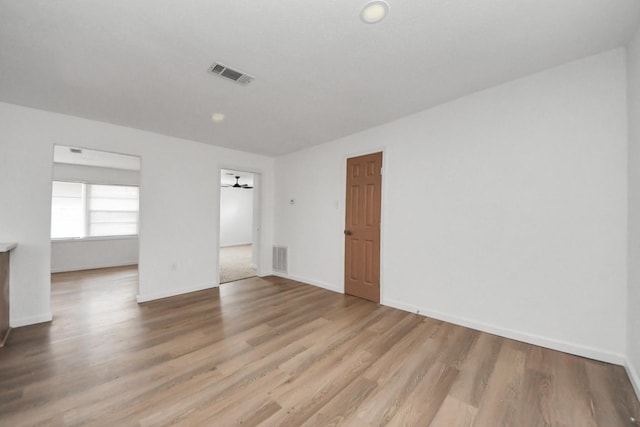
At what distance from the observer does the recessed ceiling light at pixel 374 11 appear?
1.50 metres

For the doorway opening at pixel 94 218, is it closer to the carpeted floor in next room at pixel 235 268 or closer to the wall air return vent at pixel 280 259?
the carpeted floor in next room at pixel 235 268

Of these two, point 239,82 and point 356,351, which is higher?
point 239,82

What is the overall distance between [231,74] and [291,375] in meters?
2.62

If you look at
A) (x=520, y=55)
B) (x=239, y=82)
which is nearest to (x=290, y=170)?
(x=239, y=82)

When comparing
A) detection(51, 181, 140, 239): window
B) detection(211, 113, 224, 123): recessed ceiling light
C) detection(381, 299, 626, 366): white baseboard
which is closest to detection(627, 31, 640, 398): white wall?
detection(381, 299, 626, 366): white baseboard

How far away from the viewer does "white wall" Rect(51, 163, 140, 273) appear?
17.2 ft

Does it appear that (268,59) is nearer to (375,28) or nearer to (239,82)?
(239,82)

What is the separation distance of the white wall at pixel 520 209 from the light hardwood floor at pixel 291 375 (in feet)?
0.99

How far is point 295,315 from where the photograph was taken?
3.03m

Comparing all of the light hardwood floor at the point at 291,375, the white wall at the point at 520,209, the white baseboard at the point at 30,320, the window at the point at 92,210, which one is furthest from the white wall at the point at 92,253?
the white wall at the point at 520,209

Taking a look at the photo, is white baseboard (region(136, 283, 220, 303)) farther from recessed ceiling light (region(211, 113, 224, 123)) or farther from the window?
the window

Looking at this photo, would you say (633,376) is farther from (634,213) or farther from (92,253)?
(92,253)

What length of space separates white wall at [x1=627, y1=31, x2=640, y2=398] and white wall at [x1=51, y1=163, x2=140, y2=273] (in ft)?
27.0

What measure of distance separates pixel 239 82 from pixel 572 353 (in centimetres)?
393
